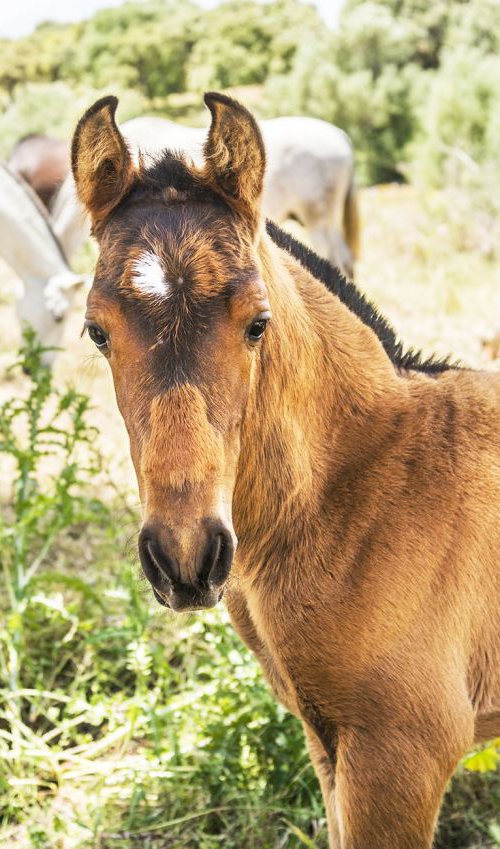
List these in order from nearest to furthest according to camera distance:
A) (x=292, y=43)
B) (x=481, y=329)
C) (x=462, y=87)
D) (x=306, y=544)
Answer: (x=306, y=544), (x=481, y=329), (x=462, y=87), (x=292, y=43)

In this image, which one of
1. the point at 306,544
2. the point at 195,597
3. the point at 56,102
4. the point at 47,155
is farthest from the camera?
the point at 56,102

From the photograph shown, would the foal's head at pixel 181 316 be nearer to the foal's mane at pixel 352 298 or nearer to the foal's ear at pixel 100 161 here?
the foal's ear at pixel 100 161

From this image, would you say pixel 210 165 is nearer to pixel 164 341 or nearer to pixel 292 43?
pixel 164 341

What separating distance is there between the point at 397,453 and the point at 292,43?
2420 centimetres

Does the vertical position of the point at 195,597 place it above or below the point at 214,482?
below

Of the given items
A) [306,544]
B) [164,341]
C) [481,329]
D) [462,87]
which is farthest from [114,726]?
[462,87]

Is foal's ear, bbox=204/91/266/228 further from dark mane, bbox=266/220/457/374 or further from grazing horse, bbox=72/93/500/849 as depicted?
dark mane, bbox=266/220/457/374

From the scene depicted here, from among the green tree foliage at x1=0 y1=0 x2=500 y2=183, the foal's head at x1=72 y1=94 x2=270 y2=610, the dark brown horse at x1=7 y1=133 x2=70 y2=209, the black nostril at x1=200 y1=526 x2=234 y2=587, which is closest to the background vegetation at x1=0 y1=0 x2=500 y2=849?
the foal's head at x1=72 y1=94 x2=270 y2=610

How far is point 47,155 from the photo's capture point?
10133mm

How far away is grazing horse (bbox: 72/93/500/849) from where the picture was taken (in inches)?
68.4

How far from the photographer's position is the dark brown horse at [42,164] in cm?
991

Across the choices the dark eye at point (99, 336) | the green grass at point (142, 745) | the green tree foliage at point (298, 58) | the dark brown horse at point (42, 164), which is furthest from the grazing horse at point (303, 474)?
the green tree foliage at point (298, 58)

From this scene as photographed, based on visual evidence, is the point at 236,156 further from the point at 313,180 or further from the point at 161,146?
the point at 313,180

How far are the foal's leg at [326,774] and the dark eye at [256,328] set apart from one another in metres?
1.11
